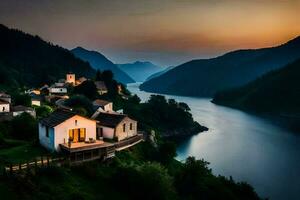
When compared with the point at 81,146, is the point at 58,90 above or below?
above

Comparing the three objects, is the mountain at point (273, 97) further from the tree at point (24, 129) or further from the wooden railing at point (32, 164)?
the wooden railing at point (32, 164)

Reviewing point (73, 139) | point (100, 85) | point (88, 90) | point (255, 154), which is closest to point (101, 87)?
point (100, 85)

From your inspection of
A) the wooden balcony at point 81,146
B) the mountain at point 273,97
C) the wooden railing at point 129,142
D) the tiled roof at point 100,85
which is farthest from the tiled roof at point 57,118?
the mountain at point 273,97

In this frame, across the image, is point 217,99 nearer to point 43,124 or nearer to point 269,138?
point 269,138

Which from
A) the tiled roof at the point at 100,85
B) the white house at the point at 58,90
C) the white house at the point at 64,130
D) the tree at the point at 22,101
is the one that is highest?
the tiled roof at the point at 100,85

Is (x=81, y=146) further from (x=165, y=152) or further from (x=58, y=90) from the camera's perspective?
(x=58, y=90)

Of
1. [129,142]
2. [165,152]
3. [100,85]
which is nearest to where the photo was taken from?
[129,142]

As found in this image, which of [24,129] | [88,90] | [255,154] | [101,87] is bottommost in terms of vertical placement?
[255,154]
